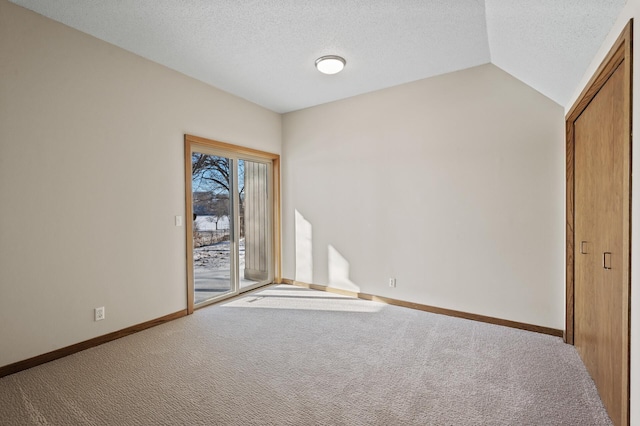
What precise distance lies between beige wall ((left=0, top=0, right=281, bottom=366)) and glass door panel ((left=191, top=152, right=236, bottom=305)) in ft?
1.06

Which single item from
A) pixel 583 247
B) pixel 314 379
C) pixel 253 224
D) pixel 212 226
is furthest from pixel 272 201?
pixel 583 247

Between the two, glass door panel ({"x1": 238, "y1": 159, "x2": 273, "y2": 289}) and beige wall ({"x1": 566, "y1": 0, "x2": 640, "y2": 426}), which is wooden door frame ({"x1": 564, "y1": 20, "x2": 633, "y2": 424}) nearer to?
beige wall ({"x1": 566, "y1": 0, "x2": 640, "y2": 426})

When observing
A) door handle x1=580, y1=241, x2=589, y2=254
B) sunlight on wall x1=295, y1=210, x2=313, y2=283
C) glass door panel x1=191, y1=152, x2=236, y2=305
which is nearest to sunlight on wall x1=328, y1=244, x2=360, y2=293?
sunlight on wall x1=295, y1=210, x2=313, y2=283

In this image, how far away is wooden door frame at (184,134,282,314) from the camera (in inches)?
146

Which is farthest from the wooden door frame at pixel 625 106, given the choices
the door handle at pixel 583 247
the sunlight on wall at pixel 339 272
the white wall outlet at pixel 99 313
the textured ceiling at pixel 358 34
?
the white wall outlet at pixel 99 313

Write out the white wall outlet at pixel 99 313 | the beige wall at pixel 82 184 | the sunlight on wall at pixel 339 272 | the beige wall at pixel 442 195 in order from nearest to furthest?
the beige wall at pixel 82 184 → the white wall outlet at pixel 99 313 → the beige wall at pixel 442 195 → the sunlight on wall at pixel 339 272

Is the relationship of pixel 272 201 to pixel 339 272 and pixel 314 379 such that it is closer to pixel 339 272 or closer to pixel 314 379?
pixel 339 272

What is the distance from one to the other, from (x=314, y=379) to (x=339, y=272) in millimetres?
2298

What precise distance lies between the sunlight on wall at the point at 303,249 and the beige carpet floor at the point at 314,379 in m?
1.54

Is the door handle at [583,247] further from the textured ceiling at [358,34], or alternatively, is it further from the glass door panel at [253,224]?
the glass door panel at [253,224]

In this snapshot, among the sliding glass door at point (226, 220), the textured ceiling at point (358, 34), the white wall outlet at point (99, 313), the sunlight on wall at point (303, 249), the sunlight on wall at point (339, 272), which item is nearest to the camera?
the textured ceiling at point (358, 34)

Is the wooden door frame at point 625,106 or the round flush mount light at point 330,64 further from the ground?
the round flush mount light at point 330,64

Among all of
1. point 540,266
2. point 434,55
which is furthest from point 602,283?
point 434,55

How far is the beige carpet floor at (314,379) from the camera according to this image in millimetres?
1923
